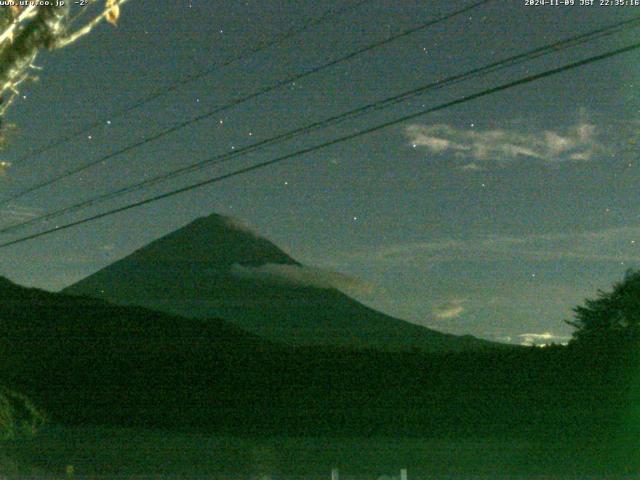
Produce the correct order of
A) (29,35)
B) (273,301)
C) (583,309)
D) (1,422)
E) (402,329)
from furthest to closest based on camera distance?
(273,301)
(402,329)
(583,309)
(1,422)
(29,35)

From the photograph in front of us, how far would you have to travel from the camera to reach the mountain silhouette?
88.4 m

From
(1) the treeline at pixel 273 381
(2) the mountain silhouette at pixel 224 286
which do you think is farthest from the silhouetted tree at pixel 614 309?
(2) the mountain silhouette at pixel 224 286

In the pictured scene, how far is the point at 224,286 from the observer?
4063 inches

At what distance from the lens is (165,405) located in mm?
21484

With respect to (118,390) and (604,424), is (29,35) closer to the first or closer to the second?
(604,424)

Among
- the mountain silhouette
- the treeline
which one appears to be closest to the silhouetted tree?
the treeline

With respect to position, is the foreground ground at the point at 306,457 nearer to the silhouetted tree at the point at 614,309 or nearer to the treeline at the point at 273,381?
the treeline at the point at 273,381

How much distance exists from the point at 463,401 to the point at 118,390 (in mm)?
10209

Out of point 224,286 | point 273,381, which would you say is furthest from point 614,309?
point 224,286

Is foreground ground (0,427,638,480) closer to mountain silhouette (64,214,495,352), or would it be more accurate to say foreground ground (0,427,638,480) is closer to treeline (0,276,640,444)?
treeline (0,276,640,444)

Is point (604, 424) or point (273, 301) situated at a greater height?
point (273, 301)

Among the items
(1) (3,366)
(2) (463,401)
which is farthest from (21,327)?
(2) (463,401)

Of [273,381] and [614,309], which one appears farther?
[614,309]

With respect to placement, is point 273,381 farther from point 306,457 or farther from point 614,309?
point 614,309
